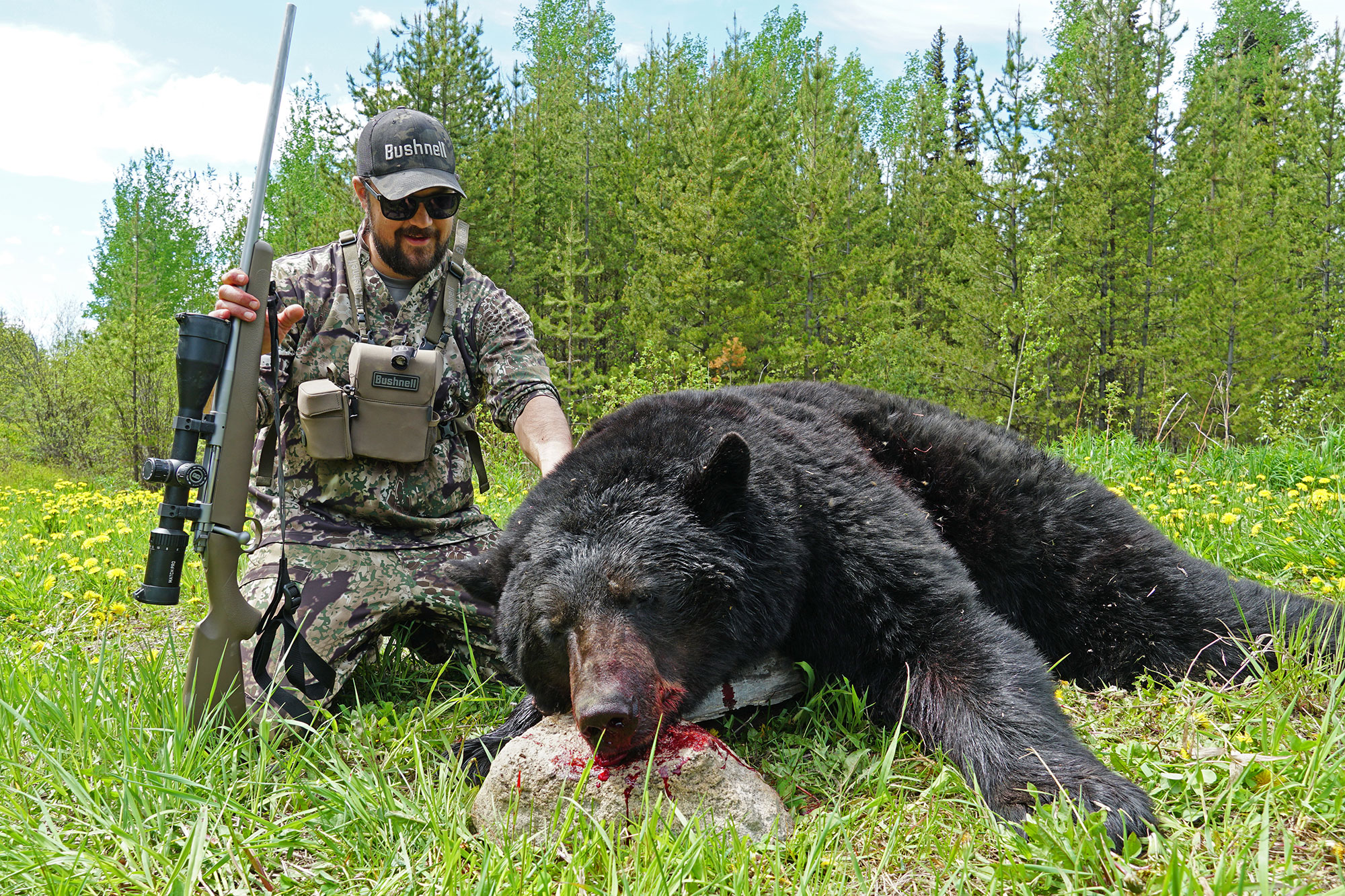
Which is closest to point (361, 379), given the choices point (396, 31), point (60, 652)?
point (60, 652)

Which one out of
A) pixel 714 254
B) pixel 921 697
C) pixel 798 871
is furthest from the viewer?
pixel 714 254

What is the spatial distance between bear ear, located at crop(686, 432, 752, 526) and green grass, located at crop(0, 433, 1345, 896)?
679mm

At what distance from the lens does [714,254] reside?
23.9 m

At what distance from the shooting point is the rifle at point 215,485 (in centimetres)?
242

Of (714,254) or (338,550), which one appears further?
(714,254)

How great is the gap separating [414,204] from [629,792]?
2.49 meters

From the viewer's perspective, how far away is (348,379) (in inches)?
130

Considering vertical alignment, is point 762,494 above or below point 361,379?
below

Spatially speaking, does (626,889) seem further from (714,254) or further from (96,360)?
(96,360)

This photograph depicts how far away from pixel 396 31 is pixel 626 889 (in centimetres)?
2203

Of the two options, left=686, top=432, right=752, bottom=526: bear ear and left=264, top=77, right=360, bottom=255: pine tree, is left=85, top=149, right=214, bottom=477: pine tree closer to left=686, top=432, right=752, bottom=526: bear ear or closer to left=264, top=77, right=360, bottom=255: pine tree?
left=264, top=77, right=360, bottom=255: pine tree

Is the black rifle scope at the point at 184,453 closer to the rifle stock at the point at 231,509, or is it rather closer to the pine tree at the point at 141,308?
the rifle stock at the point at 231,509

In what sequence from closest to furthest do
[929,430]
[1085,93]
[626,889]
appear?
[626,889] → [929,430] → [1085,93]

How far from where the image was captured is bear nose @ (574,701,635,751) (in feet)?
6.10
